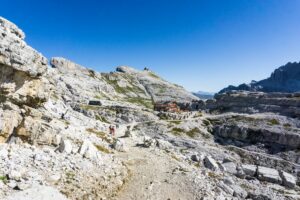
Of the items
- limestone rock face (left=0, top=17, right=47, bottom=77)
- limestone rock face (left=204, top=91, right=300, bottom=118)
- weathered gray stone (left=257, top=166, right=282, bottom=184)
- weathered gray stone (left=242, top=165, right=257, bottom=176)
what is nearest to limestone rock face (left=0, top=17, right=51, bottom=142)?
limestone rock face (left=0, top=17, right=47, bottom=77)

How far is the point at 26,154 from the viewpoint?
89.6 ft

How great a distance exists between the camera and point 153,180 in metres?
34.1

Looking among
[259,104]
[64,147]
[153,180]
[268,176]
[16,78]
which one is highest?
[259,104]

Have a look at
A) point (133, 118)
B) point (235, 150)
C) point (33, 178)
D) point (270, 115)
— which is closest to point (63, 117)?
point (33, 178)

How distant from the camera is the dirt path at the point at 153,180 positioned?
3008 centimetres

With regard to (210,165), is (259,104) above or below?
above

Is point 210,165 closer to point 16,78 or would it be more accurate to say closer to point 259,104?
point 16,78

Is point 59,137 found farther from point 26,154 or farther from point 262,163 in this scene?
point 262,163

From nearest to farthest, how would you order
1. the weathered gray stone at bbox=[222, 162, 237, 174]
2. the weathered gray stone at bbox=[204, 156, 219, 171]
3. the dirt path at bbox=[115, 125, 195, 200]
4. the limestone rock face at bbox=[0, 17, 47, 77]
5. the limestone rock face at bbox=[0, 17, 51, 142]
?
the limestone rock face at bbox=[0, 17, 47, 77], the limestone rock face at bbox=[0, 17, 51, 142], the dirt path at bbox=[115, 125, 195, 200], the weathered gray stone at bbox=[204, 156, 219, 171], the weathered gray stone at bbox=[222, 162, 237, 174]

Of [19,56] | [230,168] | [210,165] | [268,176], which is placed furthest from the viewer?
[230,168]

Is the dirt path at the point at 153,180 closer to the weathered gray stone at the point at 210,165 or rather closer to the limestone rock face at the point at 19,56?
the weathered gray stone at the point at 210,165

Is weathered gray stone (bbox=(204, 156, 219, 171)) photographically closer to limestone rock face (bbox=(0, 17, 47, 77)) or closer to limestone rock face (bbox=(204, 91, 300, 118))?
limestone rock face (bbox=(0, 17, 47, 77))

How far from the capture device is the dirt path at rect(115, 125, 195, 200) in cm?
3008

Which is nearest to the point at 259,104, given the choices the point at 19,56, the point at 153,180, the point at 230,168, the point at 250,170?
the point at 250,170
